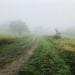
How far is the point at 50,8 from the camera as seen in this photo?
3.29 m

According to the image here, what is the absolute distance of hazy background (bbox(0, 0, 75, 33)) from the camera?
3.24 m

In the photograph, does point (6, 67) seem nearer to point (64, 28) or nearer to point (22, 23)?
point (22, 23)

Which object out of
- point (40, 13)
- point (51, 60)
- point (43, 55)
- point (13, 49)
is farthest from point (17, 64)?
point (40, 13)

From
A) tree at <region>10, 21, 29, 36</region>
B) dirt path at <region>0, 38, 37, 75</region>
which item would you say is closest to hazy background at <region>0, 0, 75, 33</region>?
tree at <region>10, 21, 29, 36</region>

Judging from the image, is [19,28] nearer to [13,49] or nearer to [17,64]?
[13,49]

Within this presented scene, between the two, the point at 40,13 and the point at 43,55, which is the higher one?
the point at 40,13

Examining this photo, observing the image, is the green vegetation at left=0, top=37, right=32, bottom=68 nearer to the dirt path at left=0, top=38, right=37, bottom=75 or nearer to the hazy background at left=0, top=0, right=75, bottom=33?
the dirt path at left=0, top=38, right=37, bottom=75

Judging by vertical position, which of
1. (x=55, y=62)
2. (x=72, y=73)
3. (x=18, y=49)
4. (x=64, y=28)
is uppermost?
(x=64, y=28)

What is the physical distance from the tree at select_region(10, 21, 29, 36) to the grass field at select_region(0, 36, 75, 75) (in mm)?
107

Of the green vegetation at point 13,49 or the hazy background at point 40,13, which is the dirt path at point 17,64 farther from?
the hazy background at point 40,13

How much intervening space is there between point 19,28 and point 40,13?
0.43 metres

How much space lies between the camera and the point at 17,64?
3051mm

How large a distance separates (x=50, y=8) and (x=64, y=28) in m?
0.41

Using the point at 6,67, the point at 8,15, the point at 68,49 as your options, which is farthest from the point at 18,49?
the point at 68,49
